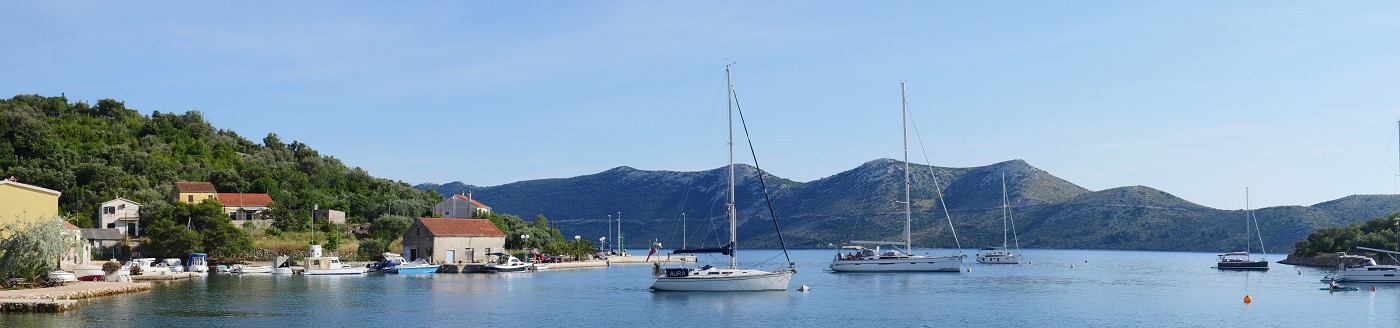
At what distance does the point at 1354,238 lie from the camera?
3401 inches

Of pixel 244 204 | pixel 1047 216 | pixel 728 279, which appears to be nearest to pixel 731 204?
pixel 728 279

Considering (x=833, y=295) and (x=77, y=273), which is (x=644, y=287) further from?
(x=77, y=273)

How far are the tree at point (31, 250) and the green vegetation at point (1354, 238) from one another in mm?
81318

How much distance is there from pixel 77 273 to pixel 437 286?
52.6 feet

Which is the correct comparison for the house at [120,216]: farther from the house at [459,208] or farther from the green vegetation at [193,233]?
the house at [459,208]

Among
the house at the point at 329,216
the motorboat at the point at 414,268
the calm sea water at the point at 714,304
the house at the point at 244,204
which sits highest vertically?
the house at the point at 244,204

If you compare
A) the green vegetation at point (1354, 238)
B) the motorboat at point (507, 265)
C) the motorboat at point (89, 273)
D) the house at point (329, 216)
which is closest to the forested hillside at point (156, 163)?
the house at point (329, 216)

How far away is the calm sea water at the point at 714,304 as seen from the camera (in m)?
37.8

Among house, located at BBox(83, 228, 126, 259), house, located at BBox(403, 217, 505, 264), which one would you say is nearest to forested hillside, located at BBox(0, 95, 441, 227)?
house, located at BBox(83, 228, 126, 259)

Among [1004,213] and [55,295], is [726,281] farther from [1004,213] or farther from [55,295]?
[1004,213]

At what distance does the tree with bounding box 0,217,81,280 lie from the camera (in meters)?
42.2

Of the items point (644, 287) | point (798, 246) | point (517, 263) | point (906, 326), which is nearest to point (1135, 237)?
point (798, 246)

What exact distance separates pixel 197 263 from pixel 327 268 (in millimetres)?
7675

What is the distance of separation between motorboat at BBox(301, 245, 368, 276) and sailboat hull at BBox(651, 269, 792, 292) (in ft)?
84.5
